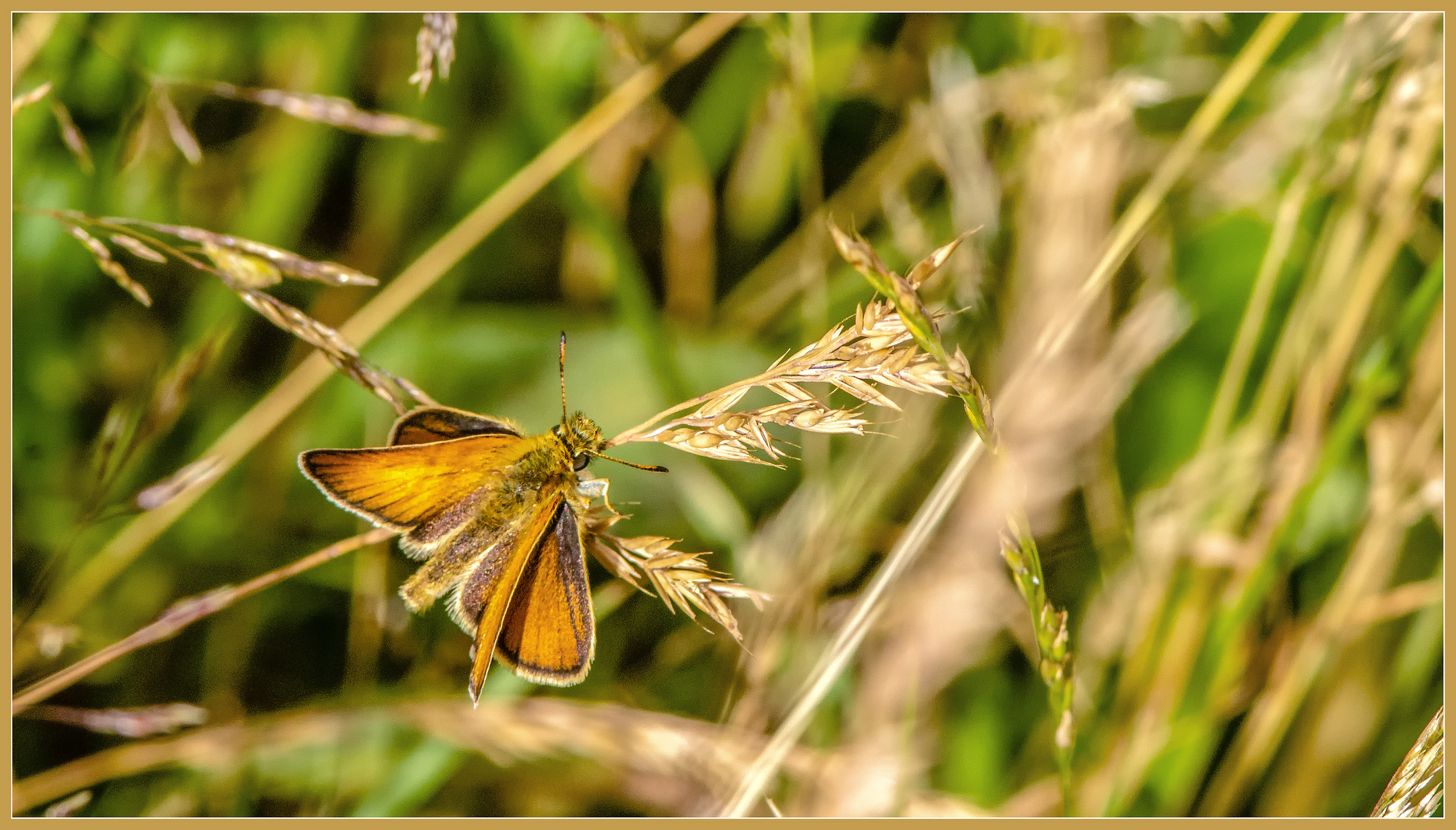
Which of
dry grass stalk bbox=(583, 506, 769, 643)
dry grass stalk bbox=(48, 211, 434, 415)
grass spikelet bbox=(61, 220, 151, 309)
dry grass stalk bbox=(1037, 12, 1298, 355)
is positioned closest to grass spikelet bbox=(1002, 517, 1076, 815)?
dry grass stalk bbox=(583, 506, 769, 643)

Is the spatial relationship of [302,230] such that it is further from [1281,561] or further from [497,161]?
[1281,561]

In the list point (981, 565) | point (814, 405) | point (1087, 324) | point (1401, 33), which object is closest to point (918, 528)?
point (814, 405)

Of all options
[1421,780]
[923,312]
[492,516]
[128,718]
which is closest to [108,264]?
[492,516]

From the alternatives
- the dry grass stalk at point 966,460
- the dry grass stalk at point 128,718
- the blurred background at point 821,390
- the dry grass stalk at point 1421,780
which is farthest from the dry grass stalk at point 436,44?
the dry grass stalk at point 1421,780

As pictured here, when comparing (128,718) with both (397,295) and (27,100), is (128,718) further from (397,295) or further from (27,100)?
(27,100)

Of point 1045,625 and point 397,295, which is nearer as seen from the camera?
point 1045,625
